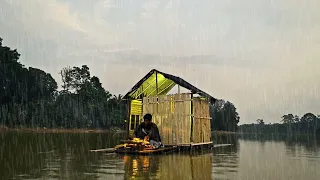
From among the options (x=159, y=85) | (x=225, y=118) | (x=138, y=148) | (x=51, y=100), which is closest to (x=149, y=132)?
(x=138, y=148)

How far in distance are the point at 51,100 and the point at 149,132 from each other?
1515 inches

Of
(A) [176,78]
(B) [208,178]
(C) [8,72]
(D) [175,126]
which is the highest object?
(C) [8,72]

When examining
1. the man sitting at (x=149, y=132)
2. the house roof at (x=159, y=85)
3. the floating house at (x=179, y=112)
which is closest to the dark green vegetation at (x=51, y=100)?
the house roof at (x=159, y=85)

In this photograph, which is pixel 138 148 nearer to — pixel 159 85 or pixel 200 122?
pixel 200 122

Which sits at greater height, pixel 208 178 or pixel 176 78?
pixel 176 78

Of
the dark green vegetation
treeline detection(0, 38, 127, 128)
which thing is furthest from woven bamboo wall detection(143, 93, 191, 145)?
treeline detection(0, 38, 127, 128)

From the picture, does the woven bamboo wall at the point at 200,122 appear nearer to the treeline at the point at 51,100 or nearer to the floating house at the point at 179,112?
the floating house at the point at 179,112

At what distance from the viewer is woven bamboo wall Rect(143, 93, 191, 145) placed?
15.2m

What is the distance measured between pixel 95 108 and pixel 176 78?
3309cm

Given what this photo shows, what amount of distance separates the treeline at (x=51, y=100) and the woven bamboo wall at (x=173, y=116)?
28.5m

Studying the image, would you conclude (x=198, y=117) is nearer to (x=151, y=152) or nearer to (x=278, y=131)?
(x=151, y=152)

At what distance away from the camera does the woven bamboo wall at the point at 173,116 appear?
15.2 meters

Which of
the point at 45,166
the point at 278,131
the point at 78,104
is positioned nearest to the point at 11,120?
the point at 78,104

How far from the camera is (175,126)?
50.6 feet
